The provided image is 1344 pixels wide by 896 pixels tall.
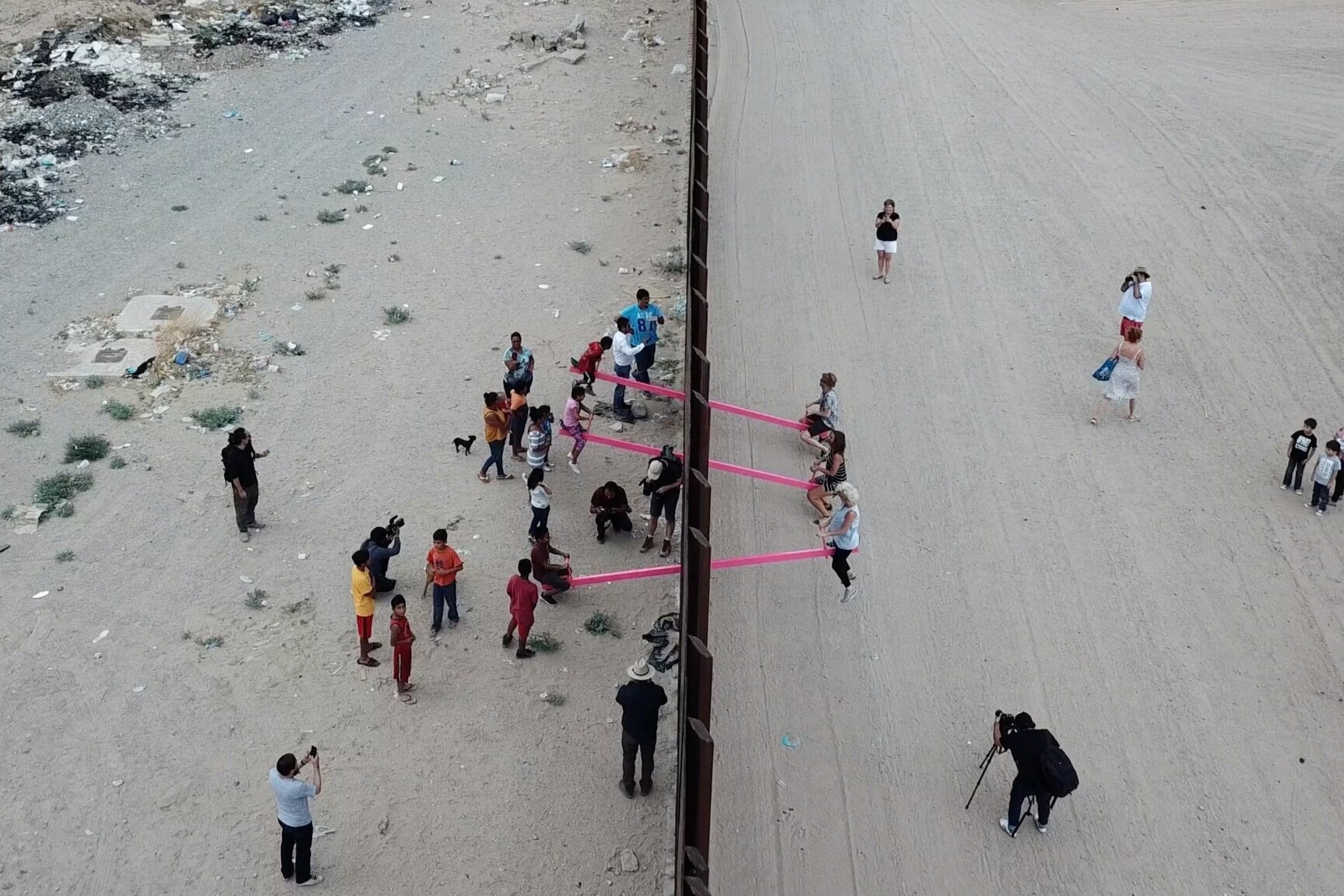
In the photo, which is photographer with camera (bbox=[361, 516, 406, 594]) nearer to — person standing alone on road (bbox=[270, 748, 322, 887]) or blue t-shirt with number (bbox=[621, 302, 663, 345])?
person standing alone on road (bbox=[270, 748, 322, 887])

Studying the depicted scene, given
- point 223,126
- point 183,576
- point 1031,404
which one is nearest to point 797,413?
point 1031,404

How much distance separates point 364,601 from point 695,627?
9.83 feet

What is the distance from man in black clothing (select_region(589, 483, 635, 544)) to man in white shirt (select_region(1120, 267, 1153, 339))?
246 inches

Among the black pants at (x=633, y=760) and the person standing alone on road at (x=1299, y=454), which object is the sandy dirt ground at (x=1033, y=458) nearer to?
the person standing alone on road at (x=1299, y=454)

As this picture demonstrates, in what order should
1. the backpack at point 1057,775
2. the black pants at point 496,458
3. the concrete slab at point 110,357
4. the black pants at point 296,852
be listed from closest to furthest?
the black pants at point 296,852, the backpack at point 1057,775, the black pants at point 496,458, the concrete slab at point 110,357

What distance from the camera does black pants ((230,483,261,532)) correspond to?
11406 mm

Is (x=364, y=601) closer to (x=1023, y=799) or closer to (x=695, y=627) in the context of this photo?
(x=695, y=627)

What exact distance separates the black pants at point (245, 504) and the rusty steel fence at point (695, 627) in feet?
14.4

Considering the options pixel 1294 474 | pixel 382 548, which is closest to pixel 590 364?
pixel 382 548

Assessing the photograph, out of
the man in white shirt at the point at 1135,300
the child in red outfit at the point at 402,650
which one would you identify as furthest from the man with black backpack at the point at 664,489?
the man in white shirt at the point at 1135,300

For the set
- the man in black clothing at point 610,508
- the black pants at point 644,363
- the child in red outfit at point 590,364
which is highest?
the child in red outfit at point 590,364

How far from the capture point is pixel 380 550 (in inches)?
412

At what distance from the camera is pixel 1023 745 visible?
27.7 ft

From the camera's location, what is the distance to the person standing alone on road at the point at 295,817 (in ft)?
25.6
